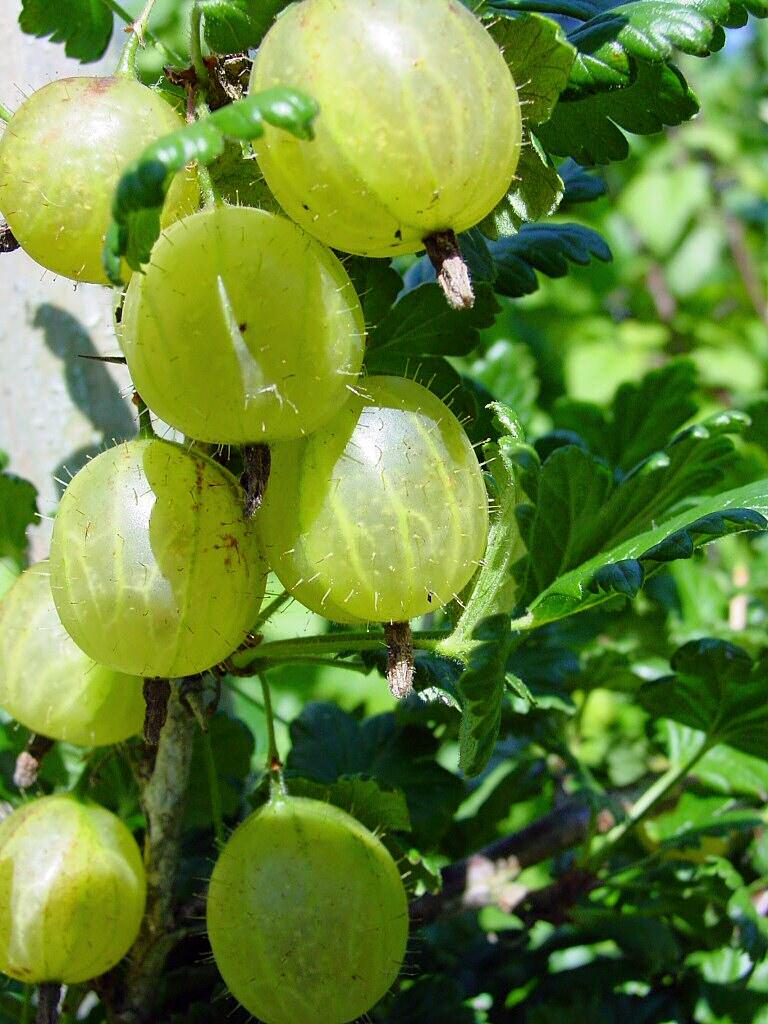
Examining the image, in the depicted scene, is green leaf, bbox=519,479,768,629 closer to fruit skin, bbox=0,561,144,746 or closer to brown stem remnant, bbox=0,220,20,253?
fruit skin, bbox=0,561,144,746

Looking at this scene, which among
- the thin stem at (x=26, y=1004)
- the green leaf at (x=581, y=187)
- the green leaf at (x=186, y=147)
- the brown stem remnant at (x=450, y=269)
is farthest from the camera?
the green leaf at (x=581, y=187)

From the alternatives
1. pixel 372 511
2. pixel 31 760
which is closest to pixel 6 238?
pixel 372 511

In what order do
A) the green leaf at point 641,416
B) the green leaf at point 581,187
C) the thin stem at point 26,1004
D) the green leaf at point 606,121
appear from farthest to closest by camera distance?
the green leaf at point 641,416 < the green leaf at point 581,187 < the thin stem at point 26,1004 < the green leaf at point 606,121

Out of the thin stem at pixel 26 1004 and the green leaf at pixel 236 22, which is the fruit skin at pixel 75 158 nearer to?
the green leaf at pixel 236 22

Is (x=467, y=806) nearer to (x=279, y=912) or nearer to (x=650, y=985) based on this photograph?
(x=650, y=985)

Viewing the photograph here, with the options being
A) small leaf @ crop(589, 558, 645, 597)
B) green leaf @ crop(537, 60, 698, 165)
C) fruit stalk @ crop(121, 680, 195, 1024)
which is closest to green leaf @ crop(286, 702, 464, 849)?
fruit stalk @ crop(121, 680, 195, 1024)

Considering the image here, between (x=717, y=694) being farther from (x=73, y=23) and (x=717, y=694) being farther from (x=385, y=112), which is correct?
(x=73, y=23)

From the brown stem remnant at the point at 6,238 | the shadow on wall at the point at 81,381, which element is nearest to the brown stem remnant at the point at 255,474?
the brown stem remnant at the point at 6,238
